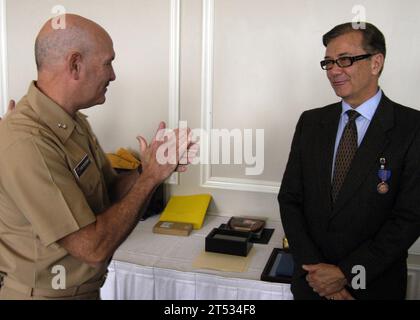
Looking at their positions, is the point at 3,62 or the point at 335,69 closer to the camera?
the point at 335,69

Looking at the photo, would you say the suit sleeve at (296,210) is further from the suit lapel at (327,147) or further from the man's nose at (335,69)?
the man's nose at (335,69)

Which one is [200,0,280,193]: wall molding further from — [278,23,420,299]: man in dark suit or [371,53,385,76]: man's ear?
[371,53,385,76]: man's ear

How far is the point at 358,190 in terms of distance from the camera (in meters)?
1.42

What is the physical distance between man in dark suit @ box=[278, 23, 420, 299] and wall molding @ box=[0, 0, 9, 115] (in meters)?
2.02

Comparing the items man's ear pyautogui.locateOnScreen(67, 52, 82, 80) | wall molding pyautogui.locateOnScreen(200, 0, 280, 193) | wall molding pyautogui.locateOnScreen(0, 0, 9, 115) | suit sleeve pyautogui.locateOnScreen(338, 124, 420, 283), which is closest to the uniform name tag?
man's ear pyautogui.locateOnScreen(67, 52, 82, 80)

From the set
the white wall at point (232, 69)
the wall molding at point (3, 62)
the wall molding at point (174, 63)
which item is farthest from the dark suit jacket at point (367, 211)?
the wall molding at point (3, 62)

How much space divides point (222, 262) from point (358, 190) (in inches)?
24.8

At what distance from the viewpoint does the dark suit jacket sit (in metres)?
1.39

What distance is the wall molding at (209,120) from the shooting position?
88.3 inches

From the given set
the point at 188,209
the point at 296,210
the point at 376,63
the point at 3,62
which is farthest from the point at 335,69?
the point at 3,62

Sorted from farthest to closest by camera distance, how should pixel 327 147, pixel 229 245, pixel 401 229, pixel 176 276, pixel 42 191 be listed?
1. pixel 229 245
2. pixel 176 276
3. pixel 327 147
4. pixel 401 229
5. pixel 42 191

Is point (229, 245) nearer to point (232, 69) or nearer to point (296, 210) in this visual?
point (296, 210)

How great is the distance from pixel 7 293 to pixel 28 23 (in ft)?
6.32
